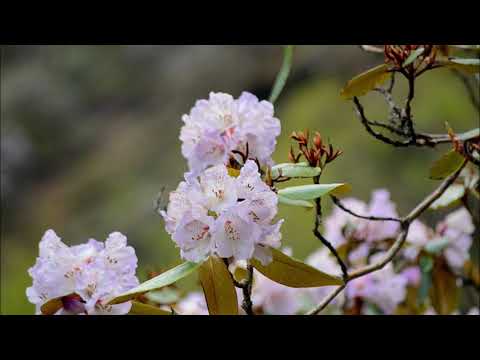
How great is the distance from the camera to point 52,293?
0.51 metres

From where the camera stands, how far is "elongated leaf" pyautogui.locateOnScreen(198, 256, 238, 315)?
55cm

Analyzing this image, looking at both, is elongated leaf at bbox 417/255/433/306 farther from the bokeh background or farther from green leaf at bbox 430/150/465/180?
the bokeh background

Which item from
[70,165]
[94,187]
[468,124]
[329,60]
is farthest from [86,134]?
[468,124]

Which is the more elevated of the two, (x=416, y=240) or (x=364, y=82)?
(x=364, y=82)

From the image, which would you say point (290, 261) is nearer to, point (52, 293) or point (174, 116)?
point (52, 293)

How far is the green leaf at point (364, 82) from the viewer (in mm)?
695

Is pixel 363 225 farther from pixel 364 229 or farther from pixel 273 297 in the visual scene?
pixel 273 297

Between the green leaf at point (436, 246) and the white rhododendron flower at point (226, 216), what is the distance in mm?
494

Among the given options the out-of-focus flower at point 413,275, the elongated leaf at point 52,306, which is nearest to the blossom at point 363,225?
the out-of-focus flower at point 413,275

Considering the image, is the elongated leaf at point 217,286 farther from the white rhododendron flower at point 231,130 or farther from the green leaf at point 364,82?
the green leaf at point 364,82

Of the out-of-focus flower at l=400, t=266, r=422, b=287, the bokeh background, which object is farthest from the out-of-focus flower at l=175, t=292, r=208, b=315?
the bokeh background

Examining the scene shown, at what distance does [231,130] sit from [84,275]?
204mm

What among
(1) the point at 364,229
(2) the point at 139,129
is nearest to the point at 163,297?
(1) the point at 364,229

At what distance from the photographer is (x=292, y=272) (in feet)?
1.81
